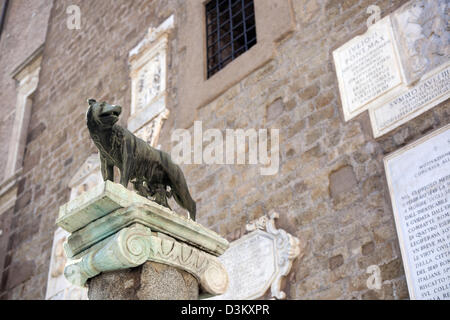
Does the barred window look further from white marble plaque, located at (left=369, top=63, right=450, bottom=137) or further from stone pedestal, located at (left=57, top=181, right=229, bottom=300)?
stone pedestal, located at (left=57, top=181, right=229, bottom=300)

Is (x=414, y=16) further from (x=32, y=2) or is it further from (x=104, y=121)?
(x=32, y=2)

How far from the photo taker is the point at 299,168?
500 cm

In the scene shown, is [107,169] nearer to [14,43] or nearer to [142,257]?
[142,257]

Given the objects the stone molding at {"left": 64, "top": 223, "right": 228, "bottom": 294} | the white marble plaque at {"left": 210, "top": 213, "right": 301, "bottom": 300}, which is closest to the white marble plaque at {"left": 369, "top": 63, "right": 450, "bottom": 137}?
the white marble plaque at {"left": 210, "top": 213, "right": 301, "bottom": 300}

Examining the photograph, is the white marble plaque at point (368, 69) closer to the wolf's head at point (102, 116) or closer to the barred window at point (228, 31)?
the barred window at point (228, 31)

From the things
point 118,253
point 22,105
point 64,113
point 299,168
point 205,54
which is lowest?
point 118,253

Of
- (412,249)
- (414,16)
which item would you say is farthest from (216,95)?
(412,249)

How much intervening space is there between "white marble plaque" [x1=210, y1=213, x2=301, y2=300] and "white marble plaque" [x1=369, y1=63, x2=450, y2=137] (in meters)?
1.11

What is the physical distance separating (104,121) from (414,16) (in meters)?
2.81

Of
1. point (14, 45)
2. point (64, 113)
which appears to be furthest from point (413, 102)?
point (14, 45)

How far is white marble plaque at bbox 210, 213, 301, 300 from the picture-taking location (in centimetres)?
462

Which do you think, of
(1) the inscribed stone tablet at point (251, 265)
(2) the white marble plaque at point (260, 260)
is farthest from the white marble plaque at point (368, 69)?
(1) the inscribed stone tablet at point (251, 265)

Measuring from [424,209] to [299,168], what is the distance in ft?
4.19
